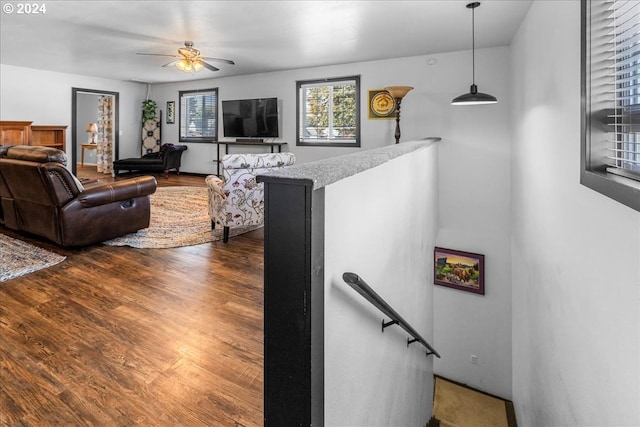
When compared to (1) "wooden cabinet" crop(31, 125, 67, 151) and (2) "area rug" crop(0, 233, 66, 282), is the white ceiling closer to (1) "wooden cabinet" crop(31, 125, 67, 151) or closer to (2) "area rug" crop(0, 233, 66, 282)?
(1) "wooden cabinet" crop(31, 125, 67, 151)

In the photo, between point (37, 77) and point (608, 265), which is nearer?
point (608, 265)

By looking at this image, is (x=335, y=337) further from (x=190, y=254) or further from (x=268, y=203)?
(x=190, y=254)

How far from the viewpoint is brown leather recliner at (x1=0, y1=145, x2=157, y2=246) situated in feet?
11.3

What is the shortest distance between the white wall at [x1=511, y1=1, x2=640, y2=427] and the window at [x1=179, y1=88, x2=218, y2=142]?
21.3 feet

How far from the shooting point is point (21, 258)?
3445 mm

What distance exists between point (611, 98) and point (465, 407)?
15.2 ft

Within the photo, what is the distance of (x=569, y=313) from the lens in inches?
74.1

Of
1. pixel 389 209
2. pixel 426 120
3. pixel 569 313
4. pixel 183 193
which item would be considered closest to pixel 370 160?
pixel 389 209

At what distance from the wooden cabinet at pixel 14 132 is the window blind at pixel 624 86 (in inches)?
336

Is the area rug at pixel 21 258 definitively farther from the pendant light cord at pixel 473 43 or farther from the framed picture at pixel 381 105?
the framed picture at pixel 381 105

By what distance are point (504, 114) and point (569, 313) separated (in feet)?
12.9

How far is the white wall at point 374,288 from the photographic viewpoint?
117cm

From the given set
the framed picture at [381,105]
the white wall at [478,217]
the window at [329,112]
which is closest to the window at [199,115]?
the window at [329,112]

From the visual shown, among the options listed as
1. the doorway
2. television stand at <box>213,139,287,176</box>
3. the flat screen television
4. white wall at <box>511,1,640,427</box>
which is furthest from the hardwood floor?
the doorway
